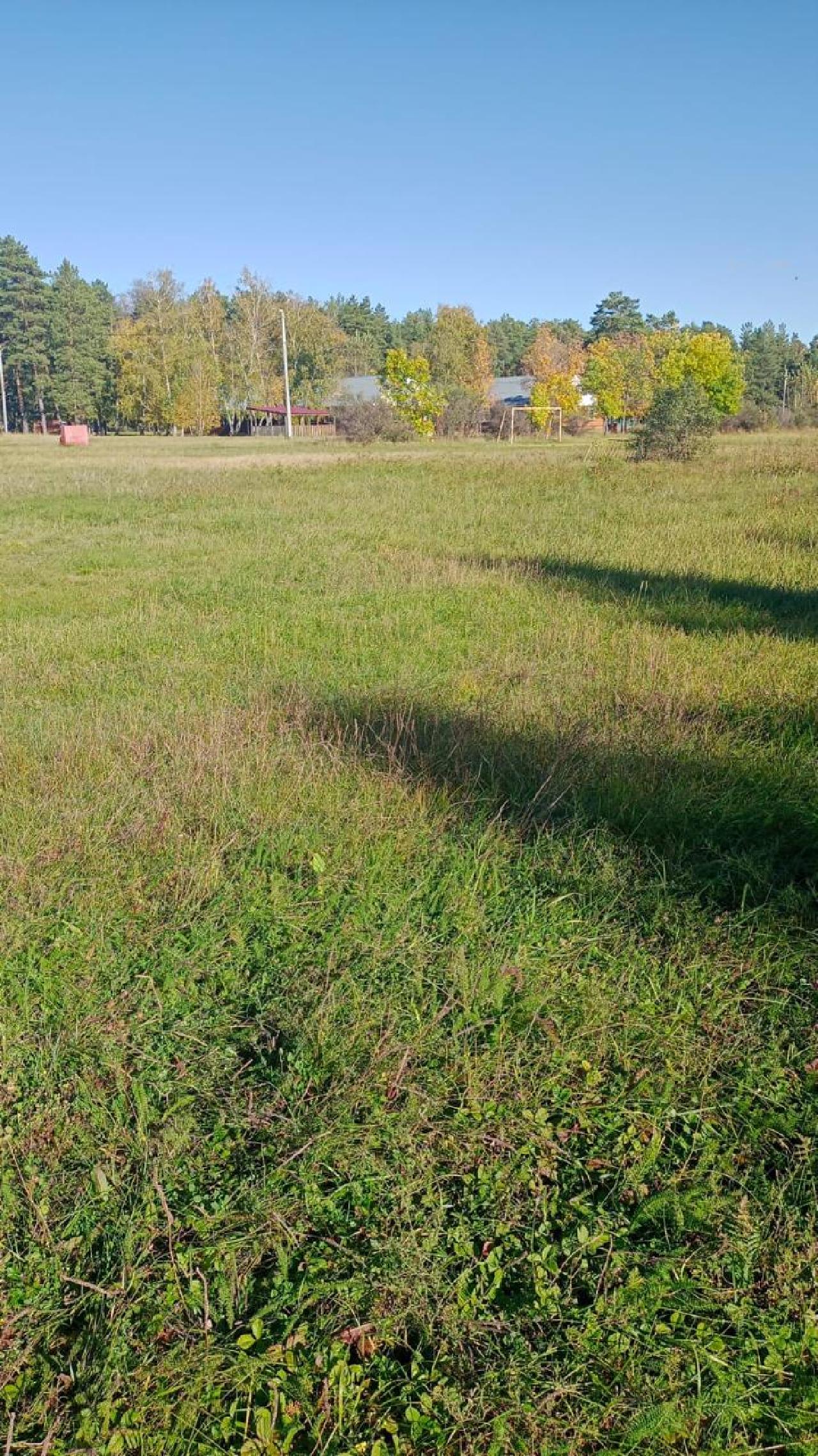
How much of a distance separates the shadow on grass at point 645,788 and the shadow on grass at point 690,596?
2906 mm

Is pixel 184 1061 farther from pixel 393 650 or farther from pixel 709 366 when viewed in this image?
pixel 709 366

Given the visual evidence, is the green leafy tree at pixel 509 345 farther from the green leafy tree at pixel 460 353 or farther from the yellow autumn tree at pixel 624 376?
the yellow autumn tree at pixel 624 376

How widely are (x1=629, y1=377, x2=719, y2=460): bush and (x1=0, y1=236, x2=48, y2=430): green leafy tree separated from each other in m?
71.5

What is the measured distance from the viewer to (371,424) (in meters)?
57.0

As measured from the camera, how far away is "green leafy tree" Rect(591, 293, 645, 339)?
400 ft

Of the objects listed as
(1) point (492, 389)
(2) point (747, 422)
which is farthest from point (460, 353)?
(2) point (747, 422)

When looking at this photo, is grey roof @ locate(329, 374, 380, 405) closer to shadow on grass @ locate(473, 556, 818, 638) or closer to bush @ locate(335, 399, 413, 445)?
bush @ locate(335, 399, 413, 445)

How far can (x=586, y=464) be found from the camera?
26.6m

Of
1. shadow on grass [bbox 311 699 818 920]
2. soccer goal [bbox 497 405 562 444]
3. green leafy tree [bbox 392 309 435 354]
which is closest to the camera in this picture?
shadow on grass [bbox 311 699 818 920]

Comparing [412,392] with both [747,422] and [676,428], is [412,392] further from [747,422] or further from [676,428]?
[676,428]

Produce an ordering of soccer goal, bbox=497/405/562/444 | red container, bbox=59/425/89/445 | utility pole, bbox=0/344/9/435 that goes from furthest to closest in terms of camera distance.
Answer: utility pole, bbox=0/344/9/435 → soccer goal, bbox=497/405/562/444 → red container, bbox=59/425/89/445

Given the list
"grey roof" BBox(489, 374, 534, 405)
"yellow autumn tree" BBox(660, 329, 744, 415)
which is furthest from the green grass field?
"grey roof" BBox(489, 374, 534, 405)

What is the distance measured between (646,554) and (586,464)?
15105 millimetres

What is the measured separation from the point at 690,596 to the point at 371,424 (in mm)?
50353
